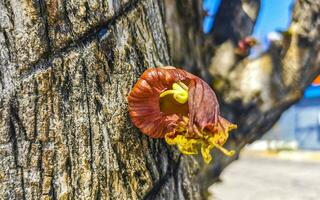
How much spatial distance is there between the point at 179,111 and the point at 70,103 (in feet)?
0.87

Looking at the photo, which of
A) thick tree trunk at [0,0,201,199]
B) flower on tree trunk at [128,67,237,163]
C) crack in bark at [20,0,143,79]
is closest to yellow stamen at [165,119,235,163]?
flower on tree trunk at [128,67,237,163]

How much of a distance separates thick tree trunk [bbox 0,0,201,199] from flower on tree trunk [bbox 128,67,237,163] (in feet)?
0.26

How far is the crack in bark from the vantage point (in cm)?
109

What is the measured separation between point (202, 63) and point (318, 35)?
0.56 metres

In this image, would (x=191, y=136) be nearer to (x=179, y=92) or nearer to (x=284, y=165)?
(x=179, y=92)

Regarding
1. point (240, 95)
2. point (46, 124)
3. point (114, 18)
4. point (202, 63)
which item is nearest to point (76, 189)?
point (46, 124)

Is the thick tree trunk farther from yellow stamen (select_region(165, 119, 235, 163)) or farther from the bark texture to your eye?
yellow stamen (select_region(165, 119, 235, 163))

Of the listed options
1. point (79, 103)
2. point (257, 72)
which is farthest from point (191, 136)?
point (257, 72)

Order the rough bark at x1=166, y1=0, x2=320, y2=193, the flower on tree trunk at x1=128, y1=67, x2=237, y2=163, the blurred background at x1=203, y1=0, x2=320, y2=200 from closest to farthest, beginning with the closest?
the flower on tree trunk at x1=128, y1=67, x2=237, y2=163, the rough bark at x1=166, y1=0, x2=320, y2=193, the blurred background at x1=203, y1=0, x2=320, y2=200

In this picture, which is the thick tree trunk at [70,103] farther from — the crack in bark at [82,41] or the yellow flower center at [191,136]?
the yellow flower center at [191,136]

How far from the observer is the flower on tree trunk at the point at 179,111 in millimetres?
1019

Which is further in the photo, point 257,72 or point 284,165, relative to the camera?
point 284,165

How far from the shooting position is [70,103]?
1118 millimetres

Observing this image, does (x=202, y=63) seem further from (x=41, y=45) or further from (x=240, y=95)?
(x=41, y=45)
